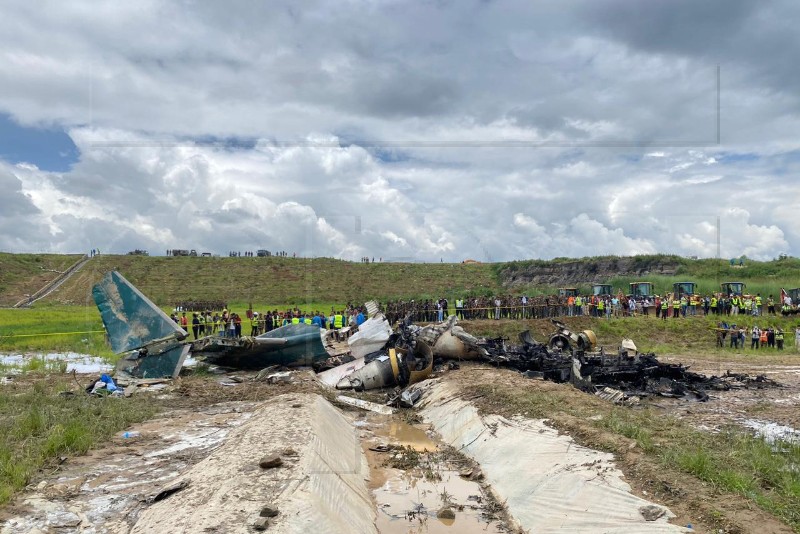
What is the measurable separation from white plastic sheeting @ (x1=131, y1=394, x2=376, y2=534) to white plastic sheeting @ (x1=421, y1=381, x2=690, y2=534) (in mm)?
2047

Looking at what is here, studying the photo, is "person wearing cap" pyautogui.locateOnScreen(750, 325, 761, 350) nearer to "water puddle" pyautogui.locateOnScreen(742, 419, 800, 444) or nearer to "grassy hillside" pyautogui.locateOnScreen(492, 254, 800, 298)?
"grassy hillside" pyautogui.locateOnScreen(492, 254, 800, 298)

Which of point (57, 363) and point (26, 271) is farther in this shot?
point (26, 271)

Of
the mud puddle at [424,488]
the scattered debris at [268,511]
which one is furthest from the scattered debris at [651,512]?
the scattered debris at [268,511]

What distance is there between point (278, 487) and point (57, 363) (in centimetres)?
1575

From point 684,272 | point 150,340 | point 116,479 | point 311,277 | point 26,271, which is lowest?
point 116,479

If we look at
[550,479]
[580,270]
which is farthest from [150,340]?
[580,270]

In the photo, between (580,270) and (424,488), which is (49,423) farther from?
(580,270)

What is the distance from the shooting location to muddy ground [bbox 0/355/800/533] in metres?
6.25

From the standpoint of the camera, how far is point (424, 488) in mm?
8961

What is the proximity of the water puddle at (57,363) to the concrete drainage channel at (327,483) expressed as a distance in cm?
845

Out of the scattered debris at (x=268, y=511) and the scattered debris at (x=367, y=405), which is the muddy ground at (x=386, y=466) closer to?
the scattered debris at (x=367, y=405)

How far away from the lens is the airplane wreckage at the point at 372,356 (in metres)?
16.1

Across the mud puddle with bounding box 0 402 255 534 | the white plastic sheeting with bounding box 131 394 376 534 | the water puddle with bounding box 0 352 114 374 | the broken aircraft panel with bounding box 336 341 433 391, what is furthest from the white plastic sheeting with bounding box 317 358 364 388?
the white plastic sheeting with bounding box 131 394 376 534

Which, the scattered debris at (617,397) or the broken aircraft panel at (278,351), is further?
the broken aircraft panel at (278,351)
